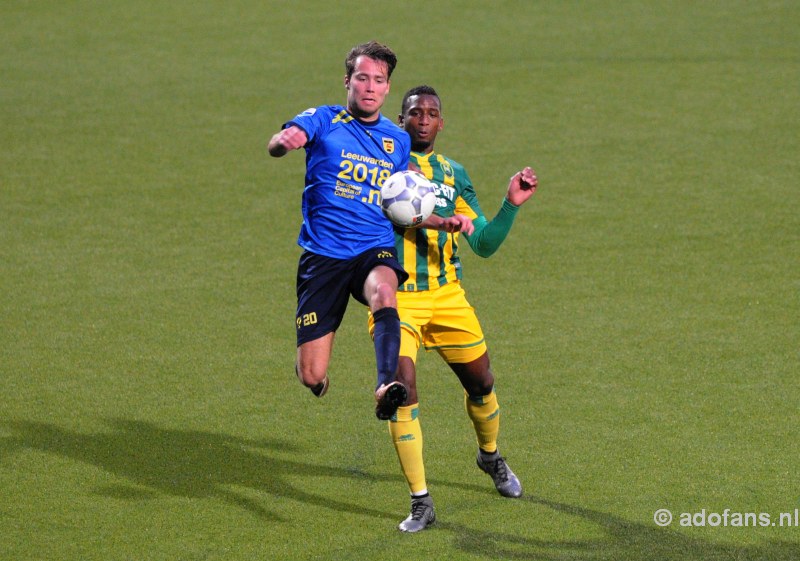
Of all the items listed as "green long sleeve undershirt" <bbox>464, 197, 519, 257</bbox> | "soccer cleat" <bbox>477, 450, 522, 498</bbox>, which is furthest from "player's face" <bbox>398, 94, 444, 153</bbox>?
"soccer cleat" <bbox>477, 450, 522, 498</bbox>

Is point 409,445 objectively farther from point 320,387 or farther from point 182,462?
point 182,462

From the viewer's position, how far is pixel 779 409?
820 cm

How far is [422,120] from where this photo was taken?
7.11m

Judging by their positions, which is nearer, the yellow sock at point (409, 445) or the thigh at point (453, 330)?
the yellow sock at point (409, 445)

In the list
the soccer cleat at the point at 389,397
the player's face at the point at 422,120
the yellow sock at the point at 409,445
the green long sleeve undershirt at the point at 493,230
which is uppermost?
the player's face at the point at 422,120

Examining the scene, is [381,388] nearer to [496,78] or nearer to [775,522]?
[775,522]

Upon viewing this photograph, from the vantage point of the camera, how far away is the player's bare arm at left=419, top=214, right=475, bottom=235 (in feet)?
21.6

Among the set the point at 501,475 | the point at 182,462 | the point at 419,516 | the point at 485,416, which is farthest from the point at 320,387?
the point at 182,462

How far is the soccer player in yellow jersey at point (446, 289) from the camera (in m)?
6.79

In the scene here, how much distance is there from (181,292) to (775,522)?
6.10 metres

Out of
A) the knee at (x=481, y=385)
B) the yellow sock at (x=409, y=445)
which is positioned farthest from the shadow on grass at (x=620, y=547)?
the knee at (x=481, y=385)

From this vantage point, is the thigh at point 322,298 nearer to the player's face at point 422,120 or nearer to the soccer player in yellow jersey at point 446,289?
the soccer player in yellow jersey at point 446,289

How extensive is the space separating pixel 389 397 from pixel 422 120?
194 centimetres

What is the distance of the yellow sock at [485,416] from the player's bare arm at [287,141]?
6.16 feet
